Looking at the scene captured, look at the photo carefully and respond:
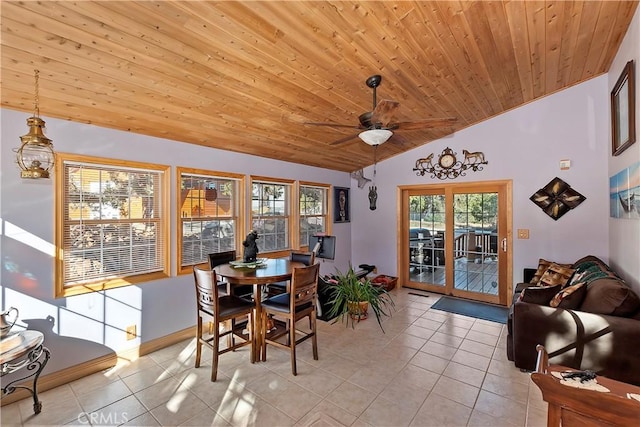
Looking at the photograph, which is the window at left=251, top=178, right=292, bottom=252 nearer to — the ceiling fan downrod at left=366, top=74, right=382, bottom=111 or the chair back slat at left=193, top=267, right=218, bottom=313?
the chair back slat at left=193, top=267, right=218, bottom=313

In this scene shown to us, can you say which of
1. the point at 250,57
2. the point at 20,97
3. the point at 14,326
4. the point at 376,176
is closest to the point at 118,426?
the point at 14,326

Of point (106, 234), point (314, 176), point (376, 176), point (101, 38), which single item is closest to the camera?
point (101, 38)

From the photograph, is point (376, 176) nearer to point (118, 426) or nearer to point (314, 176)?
point (314, 176)

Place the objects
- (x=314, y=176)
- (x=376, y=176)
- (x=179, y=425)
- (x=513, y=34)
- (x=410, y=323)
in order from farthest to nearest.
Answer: (x=376, y=176) < (x=314, y=176) < (x=410, y=323) < (x=513, y=34) < (x=179, y=425)

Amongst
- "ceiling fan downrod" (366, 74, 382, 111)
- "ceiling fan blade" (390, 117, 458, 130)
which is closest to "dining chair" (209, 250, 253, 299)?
"ceiling fan blade" (390, 117, 458, 130)

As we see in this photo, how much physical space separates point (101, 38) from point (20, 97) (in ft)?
3.28

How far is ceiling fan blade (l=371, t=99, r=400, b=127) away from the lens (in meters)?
2.14

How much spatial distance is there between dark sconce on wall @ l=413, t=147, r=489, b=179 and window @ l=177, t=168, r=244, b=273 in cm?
323

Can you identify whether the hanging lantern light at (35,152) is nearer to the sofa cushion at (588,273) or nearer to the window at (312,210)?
the window at (312,210)

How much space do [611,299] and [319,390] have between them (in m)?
2.43

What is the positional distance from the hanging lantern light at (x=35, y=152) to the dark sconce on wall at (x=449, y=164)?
4970 millimetres

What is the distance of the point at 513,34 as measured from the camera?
240 cm

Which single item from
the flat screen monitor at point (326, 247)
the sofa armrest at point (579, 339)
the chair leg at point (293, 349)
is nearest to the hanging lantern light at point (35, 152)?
the chair leg at point (293, 349)

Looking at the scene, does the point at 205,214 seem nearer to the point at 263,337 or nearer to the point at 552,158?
the point at 263,337
